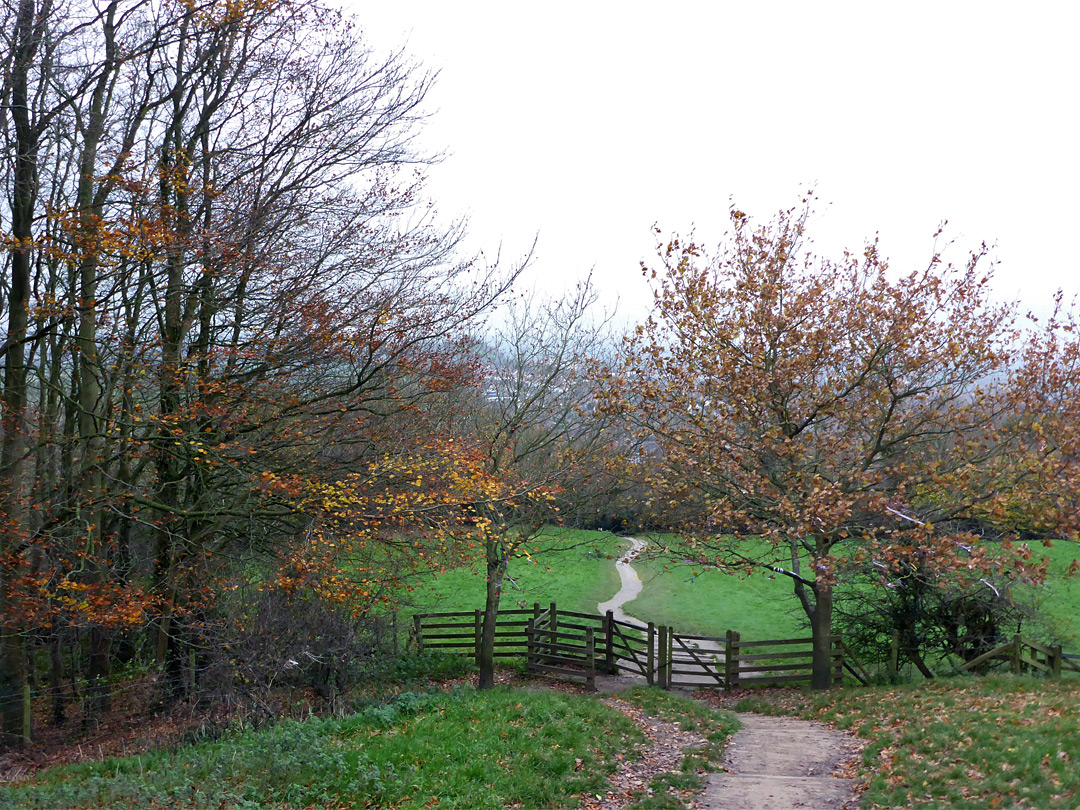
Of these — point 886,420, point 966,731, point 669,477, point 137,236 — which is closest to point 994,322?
point 886,420

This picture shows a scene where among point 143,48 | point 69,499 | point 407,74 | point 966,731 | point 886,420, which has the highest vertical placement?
point 407,74

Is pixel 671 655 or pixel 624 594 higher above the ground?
pixel 671 655

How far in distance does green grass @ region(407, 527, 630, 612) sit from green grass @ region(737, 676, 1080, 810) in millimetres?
12660

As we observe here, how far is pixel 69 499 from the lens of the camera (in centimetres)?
1163

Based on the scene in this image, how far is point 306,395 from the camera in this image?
528 inches

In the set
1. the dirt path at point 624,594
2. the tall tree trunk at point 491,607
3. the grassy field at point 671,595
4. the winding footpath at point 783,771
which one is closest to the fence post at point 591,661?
the tall tree trunk at point 491,607

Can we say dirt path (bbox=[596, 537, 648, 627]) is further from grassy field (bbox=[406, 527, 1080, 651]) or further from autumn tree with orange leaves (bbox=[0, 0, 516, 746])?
autumn tree with orange leaves (bbox=[0, 0, 516, 746])

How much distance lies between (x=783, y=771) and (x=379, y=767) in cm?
453

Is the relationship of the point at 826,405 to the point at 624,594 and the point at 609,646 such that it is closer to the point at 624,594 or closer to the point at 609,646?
the point at 609,646

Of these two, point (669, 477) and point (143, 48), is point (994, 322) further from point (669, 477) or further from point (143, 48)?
point (143, 48)

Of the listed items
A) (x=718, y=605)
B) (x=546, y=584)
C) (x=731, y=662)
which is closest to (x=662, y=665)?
(x=731, y=662)

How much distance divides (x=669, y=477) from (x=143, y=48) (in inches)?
467

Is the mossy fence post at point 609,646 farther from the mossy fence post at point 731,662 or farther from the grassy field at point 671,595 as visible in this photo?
the mossy fence post at point 731,662

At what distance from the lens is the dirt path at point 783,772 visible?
744 cm
